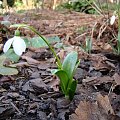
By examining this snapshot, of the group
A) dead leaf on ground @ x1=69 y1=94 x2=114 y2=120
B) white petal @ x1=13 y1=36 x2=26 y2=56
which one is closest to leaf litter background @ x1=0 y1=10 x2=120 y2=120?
dead leaf on ground @ x1=69 y1=94 x2=114 y2=120

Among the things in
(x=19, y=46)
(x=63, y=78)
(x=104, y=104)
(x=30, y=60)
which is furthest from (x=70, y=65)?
(x=30, y=60)

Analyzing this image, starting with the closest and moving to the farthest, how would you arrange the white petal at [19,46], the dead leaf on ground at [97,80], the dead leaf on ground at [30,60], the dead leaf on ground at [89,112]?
1. the dead leaf on ground at [89,112]
2. the white petal at [19,46]
3. the dead leaf on ground at [97,80]
4. the dead leaf on ground at [30,60]

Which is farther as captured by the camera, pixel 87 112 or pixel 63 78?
pixel 63 78

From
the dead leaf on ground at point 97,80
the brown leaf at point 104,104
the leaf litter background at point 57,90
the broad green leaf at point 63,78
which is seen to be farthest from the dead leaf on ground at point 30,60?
the brown leaf at point 104,104

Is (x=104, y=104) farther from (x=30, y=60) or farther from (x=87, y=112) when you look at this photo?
(x=30, y=60)

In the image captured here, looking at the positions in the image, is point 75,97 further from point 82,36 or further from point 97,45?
point 82,36

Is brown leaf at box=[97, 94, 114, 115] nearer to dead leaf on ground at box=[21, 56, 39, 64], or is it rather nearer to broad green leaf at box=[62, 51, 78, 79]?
broad green leaf at box=[62, 51, 78, 79]

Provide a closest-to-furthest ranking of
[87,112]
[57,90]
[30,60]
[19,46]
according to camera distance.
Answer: [87,112], [19,46], [57,90], [30,60]

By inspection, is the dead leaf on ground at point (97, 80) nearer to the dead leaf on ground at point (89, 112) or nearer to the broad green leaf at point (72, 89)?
the broad green leaf at point (72, 89)

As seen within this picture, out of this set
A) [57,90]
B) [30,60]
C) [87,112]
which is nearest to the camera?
[87,112]

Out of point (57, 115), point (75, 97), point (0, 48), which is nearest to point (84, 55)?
point (0, 48)

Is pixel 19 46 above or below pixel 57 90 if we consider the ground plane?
above
